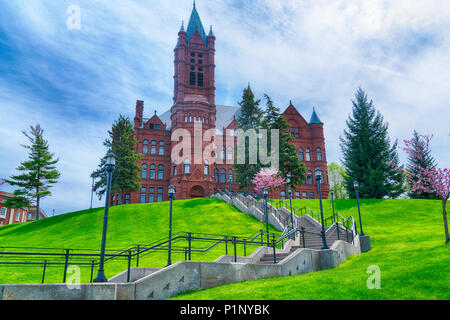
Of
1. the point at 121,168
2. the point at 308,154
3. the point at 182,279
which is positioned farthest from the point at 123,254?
the point at 308,154

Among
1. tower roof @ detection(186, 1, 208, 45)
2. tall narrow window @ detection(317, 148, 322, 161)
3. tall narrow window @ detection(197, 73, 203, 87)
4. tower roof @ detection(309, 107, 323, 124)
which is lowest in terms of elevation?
tall narrow window @ detection(317, 148, 322, 161)

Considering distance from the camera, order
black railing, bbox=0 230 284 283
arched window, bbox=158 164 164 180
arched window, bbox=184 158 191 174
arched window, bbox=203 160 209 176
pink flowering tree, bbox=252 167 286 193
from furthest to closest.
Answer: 1. arched window, bbox=158 164 164 180
2. arched window, bbox=203 160 209 176
3. arched window, bbox=184 158 191 174
4. pink flowering tree, bbox=252 167 286 193
5. black railing, bbox=0 230 284 283

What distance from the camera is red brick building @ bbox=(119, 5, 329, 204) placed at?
2087 inches

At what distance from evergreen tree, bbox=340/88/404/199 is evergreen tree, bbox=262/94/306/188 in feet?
27.6

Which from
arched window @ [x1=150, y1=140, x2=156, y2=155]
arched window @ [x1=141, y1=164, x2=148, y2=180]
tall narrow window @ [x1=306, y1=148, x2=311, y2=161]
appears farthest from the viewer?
tall narrow window @ [x1=306, y1=148, x2=311, y2=161]

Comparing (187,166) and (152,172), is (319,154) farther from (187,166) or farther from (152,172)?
(152,172)

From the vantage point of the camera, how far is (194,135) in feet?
177

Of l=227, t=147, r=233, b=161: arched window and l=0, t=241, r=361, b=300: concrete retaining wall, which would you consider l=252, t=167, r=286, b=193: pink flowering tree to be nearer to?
l=227, t=147, r=233, b=161: arched window

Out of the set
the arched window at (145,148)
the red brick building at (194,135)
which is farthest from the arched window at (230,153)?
the arched window at (145,148)

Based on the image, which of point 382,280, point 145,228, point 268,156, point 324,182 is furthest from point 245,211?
point 324,182

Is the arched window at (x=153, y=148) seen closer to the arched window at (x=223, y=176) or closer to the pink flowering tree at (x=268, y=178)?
the arched window at (x=223, y=176)

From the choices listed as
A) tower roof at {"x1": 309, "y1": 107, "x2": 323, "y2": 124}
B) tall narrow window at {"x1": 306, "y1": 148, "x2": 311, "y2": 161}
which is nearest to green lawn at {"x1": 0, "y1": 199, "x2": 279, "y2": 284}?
tall narrow window at {"x1": 306, "y1": 148, "x2": 311, "y2": 161}

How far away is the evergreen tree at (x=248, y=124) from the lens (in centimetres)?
4338
